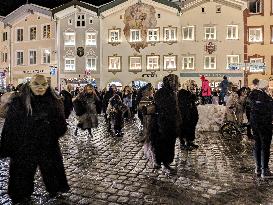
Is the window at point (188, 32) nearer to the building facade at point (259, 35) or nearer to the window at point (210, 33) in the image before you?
the window at point (210, 33)

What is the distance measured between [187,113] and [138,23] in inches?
1371

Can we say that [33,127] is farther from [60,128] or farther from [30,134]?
[60,128]

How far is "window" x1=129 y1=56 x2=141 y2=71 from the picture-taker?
149ft

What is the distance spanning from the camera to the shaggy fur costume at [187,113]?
11.6 m

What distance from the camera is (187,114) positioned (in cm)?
1172

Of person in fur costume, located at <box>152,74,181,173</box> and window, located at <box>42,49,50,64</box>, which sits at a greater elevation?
window, located at <box>42,49,50,64</box>

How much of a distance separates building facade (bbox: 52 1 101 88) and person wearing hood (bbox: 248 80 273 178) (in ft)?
127

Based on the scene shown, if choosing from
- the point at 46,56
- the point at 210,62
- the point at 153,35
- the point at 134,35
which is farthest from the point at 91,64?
the point at 210,62

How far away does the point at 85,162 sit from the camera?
9.55 metres

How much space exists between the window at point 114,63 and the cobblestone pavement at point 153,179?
3391cm

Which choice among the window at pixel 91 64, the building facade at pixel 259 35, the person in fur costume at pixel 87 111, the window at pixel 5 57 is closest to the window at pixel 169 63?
the building facade at pixel 259 35

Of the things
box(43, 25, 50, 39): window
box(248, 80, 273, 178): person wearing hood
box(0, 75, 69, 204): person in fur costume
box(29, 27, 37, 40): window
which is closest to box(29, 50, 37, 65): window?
box(29, 27, 37, 40): window

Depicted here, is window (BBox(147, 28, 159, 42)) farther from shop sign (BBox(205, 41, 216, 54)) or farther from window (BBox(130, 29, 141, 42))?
shop sign (BBox(205, 41, 216, 54))

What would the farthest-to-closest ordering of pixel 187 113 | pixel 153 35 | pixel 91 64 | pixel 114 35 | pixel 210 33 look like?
1. pixel 91 64
2. pixel 114 35
3. pixel 153 35
4. pixel 210 33
5. pixel 187 113
